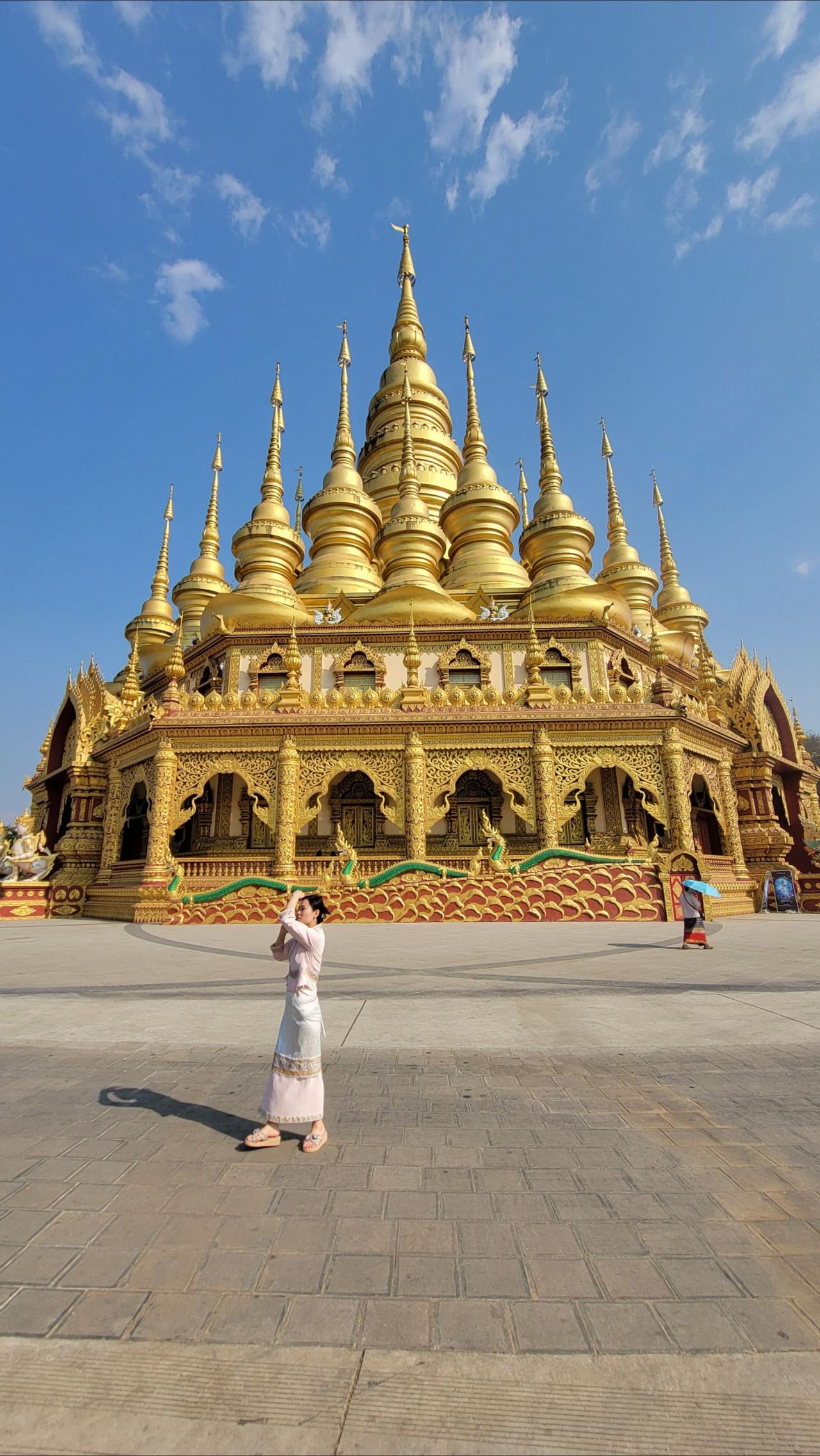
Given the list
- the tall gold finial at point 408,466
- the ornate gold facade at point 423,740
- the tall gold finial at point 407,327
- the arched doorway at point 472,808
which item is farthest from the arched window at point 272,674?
the tall gold finial at point 407,327

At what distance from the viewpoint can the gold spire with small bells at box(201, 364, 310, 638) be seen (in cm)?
2314

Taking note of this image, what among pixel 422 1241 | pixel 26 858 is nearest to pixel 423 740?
pixel 26 858

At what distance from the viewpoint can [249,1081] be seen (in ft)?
13.5

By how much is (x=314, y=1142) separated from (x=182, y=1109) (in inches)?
35.5

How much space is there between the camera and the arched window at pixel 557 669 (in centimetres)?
2197

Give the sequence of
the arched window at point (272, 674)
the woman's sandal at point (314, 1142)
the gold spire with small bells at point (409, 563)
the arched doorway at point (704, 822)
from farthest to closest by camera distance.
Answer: the gold spire with small bells at point (409, 563) < the arched window at point (272, 674) < the arched doorway at point (704, 822) < the woman's sandal at point (314, 1142)

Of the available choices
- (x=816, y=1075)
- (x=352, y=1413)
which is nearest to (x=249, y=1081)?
(x=352, y=1413)

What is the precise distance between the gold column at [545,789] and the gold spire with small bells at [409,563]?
24.1 ft

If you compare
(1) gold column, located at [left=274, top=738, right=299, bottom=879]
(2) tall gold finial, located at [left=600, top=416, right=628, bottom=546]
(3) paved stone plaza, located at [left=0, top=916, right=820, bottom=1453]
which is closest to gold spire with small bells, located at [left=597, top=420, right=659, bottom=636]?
(2) tall gold finial, located at [left=600, top=416, right=628, bottom=546]

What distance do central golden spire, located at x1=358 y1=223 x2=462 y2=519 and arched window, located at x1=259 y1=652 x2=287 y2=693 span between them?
45.2ft

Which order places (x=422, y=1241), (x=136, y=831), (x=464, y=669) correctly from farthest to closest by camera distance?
(x=136, y=831)
(x=464, y=669)
(x=422, y=1241)

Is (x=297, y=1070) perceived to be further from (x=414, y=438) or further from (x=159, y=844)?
(x=414, y=438)

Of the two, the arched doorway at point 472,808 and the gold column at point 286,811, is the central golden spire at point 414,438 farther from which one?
the gold column at point 286,811

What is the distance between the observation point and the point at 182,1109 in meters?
3.62
